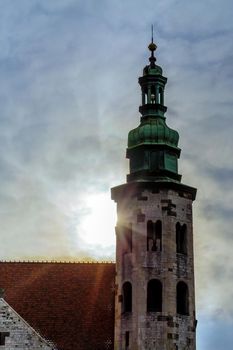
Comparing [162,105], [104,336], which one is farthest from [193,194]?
[104,336]

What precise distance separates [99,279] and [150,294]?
3.77 metres

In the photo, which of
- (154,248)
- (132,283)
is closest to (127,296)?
(132,283)

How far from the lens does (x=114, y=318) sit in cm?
4578

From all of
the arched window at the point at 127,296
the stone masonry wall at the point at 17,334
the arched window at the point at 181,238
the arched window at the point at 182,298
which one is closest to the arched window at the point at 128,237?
the arched window at the point at 127,296

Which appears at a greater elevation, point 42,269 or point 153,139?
point 153,139

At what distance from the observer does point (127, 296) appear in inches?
1799

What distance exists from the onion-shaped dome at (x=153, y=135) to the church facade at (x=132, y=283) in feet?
0.18

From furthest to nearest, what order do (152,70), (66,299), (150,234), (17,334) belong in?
(152,70) < (66,299) < (150,234) < (17,334)

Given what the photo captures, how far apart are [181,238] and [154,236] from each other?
1754 mm

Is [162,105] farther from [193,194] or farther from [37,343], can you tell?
[37,343]

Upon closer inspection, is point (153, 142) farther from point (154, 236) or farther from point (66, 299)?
point (66, 299)

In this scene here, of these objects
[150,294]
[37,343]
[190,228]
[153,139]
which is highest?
[153,139]

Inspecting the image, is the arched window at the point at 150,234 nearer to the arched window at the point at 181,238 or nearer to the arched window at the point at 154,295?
the arched window at the point at 181,238

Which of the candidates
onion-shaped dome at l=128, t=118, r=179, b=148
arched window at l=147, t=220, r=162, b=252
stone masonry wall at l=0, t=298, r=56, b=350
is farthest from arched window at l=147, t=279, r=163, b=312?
onion-shaped dome at l=128, t=118, r=179, b=148
